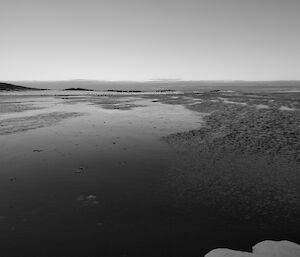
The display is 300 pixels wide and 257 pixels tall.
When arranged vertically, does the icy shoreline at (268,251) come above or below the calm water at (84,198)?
below

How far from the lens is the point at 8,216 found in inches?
298

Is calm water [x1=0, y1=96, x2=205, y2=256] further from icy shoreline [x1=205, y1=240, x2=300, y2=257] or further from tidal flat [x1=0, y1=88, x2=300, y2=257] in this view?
icy shoreline [x1=205, y1=240, x2=300, y2=257]

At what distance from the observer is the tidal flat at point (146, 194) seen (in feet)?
21.6

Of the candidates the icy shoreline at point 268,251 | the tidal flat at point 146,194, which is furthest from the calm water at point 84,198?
the icy shoreline at point 268,251

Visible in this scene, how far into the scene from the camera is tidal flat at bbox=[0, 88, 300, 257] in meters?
6.59

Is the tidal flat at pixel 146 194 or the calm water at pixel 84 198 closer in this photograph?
the calm water at pixel 84 198

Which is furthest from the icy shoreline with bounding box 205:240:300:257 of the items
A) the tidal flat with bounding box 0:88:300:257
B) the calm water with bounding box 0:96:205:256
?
the calm water with bounding box 0:96:205:256

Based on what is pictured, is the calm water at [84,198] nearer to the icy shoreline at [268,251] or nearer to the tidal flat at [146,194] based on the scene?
the tidal flat at [146,194]

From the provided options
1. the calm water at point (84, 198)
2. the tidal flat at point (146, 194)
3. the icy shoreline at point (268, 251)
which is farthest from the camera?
the tidal flat at point (146, 194)

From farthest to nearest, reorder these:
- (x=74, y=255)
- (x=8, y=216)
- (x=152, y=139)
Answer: (x=152, y=139)
(x=8, y=216)
(x=74, y=255)

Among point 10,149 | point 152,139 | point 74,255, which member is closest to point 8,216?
point 74,255

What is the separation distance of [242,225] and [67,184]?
5.99 metres

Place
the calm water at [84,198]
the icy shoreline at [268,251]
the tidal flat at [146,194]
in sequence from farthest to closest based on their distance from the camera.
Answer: the tidal flat at [146,194] → the calm water at [84,198] → the icy shoreline at [268,251]

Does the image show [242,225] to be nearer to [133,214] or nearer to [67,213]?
[133,214]
